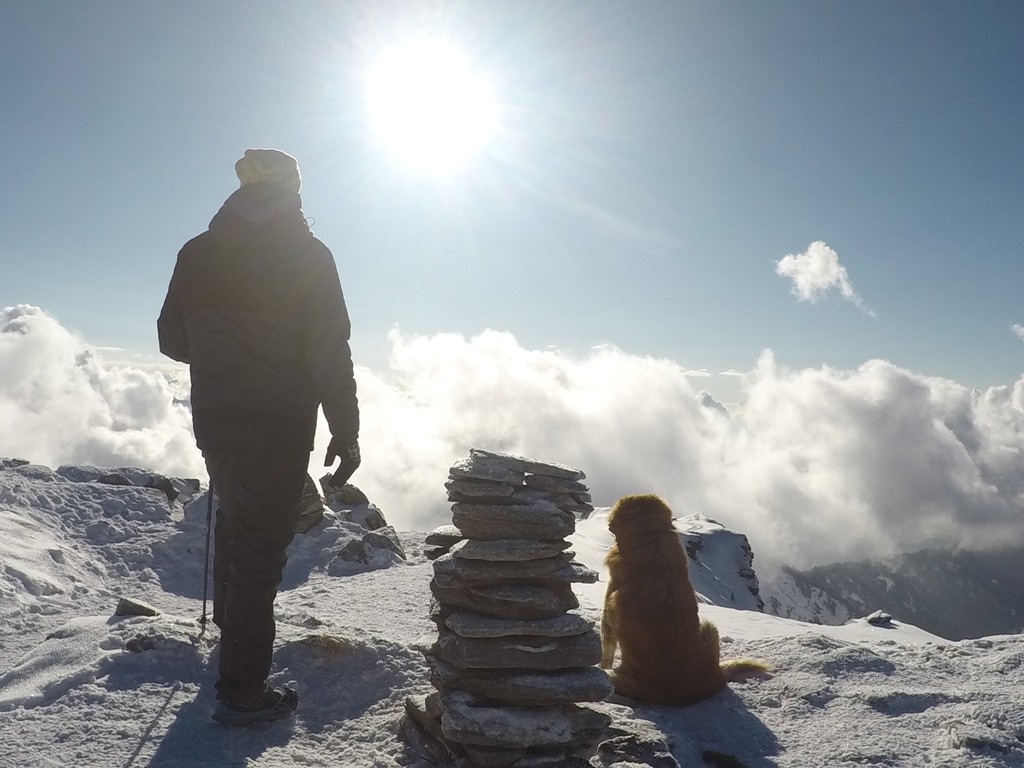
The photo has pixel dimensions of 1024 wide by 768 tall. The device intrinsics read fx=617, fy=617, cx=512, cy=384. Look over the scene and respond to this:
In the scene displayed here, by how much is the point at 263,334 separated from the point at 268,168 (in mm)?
1133

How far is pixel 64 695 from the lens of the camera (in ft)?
12.4

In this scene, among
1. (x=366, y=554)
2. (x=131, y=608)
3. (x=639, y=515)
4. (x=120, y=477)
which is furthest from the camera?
(x=120, y=477)

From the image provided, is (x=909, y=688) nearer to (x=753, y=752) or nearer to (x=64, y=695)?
(x=753, y=752)

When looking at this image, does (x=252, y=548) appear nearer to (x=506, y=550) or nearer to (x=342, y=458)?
(x=342, y=458)

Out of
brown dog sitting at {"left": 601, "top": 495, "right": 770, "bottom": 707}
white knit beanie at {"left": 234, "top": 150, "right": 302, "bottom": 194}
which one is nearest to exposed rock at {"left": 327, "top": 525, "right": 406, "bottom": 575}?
brown dog sitting at {"left": 601, "top": 495, "right": 770, "bottom": 707}

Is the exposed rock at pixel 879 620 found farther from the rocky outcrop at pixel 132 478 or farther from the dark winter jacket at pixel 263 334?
the rocky outcrop at pixel 132 478

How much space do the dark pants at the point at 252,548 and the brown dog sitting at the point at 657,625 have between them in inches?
106

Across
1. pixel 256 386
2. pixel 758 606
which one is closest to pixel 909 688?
pixel 256 386

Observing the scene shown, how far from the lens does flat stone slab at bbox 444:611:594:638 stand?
360 cm

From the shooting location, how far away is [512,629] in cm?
360

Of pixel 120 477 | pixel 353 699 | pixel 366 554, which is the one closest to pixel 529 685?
pixel 353 699

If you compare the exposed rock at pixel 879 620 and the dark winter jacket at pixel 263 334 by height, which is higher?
the dark winter jacket at pixel 263 334

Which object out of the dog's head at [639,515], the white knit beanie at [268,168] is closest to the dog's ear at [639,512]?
the dog's head at [639,515]

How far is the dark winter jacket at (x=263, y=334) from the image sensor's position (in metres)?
3.70
